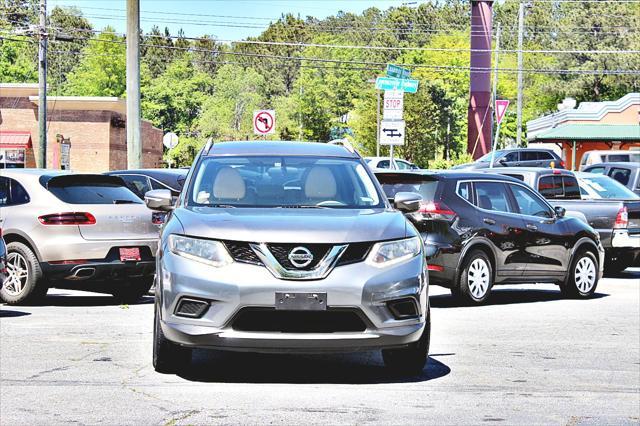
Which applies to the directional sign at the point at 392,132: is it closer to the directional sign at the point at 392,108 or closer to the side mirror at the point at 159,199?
the directional sign at the point at 392,108

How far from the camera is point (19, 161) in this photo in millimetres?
63781

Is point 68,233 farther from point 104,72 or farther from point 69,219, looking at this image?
point 104,72

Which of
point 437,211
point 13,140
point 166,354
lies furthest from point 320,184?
point 13,140

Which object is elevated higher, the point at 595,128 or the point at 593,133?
the point at 595,128

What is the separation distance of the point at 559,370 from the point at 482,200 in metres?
5.65

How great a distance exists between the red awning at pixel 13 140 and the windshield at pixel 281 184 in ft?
183

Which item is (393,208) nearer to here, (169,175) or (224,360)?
(224,360)

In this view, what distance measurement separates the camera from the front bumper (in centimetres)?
775

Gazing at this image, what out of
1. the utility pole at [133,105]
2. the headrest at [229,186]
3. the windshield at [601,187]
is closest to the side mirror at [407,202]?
the headrest at [229,186]

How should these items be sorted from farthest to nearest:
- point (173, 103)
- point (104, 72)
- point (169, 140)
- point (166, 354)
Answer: point (173, 103) < point (104, 72) < point (169, 140) < point (166, 354)

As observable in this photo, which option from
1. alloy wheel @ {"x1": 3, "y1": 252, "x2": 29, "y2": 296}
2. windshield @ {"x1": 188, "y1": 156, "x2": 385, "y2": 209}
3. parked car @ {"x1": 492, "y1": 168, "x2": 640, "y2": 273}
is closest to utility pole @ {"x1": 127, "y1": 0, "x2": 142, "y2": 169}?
parked car @ {"x1": 492, "y1": 168, "x2": 640, "y2": 273}

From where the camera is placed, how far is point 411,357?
29.2ft

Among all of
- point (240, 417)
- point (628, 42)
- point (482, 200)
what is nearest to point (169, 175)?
point (482, 200)

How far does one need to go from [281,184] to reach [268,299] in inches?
61.4
